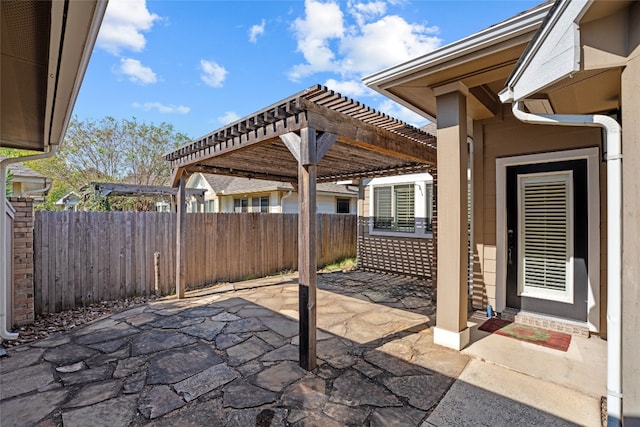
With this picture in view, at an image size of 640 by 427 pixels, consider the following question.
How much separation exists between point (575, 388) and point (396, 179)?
230 inches

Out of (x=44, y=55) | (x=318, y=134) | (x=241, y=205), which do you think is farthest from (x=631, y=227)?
(x=241, y=205)

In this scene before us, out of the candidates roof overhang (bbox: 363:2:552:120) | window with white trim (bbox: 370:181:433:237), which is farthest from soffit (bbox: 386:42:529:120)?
window with white trim (bbox: 370:181:433:237)

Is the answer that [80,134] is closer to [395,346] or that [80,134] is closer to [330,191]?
[330,191]

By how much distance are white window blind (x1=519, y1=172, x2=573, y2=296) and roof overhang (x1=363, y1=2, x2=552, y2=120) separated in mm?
1221

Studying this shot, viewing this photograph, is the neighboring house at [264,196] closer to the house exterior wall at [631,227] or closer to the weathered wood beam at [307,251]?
the weathered wood beam at [307,251]

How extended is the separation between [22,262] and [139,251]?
1.64 metres

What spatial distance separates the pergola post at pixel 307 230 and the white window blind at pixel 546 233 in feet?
9.73

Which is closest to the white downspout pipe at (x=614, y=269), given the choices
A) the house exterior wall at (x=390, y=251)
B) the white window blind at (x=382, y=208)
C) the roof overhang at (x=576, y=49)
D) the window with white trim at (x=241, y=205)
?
the roof overhang at (x=576, y=49)

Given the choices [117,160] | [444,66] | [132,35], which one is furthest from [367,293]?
[117,160]

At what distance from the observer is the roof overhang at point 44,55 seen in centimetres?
135

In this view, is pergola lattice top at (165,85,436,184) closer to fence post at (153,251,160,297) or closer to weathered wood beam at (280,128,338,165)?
weathered wood beam at (280,128,338,165)

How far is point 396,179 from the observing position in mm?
7785

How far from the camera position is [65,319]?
423 centimetres

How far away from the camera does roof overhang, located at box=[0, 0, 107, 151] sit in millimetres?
1349
